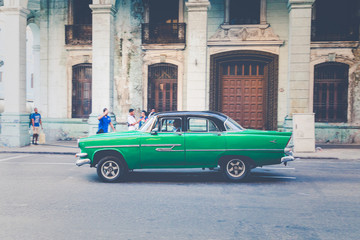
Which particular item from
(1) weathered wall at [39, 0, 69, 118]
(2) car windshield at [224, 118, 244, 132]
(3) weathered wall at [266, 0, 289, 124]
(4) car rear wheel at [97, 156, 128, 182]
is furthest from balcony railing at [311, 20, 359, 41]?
(1) weathered wall at [39, 0, 69, 118]

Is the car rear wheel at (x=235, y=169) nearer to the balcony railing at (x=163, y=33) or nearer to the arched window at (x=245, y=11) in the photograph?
the balcony railing at (x=163, y=33)

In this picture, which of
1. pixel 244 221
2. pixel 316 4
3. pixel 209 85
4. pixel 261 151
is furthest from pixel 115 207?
pixel 316 4

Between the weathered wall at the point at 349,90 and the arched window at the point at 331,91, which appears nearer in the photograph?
the weathered wall at the point at 349,90

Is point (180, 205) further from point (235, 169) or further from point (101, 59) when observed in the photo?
point (101, 59)

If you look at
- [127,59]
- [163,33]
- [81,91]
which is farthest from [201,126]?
[81,91]

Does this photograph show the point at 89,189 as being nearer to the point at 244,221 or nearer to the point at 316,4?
the point at 244,221

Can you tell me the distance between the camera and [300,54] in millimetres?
13805

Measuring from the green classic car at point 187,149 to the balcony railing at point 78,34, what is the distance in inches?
447

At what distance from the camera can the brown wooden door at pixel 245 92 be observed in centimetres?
1680

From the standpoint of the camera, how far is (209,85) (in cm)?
1681

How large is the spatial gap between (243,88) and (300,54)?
367cm

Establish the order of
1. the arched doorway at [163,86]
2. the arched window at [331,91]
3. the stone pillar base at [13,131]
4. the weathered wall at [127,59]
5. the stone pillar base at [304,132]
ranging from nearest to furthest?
the stone pillar base at [304,132] < the stone pillar base at [13,131] < the arched window at [331,91] < the arched doorway at [163,86] < the weathered wall at [127,59]

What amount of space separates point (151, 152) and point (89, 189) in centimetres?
161

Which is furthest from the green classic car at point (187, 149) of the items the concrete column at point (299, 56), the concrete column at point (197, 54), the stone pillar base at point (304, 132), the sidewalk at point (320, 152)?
the concrete column at point (197, 54)
